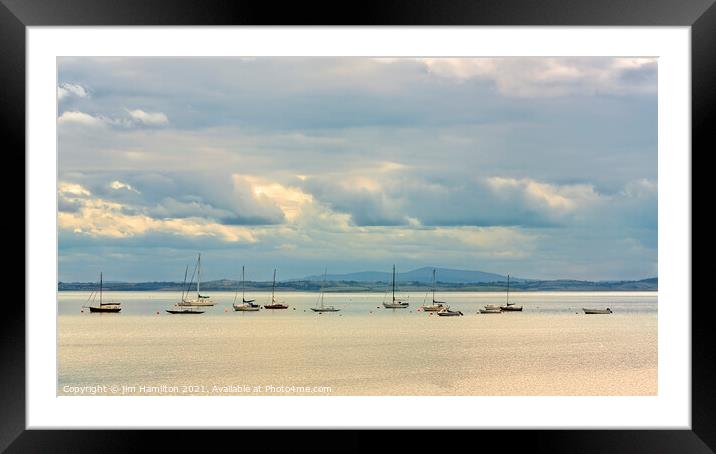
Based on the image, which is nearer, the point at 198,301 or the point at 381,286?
the point at 198,301

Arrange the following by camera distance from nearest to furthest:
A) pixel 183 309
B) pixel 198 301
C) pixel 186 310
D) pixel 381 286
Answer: pixel 198 301
pixel 186 310
pixel 183 309
pixel 381 286

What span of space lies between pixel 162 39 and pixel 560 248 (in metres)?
36.8

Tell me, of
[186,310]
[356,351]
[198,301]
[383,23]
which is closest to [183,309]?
A: [186,310]

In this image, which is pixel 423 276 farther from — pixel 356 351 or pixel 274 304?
pixel 356 351

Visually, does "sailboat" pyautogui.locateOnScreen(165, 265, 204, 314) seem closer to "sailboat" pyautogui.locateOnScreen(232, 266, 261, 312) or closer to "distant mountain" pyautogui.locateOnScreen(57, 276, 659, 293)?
"distant mountain" pyautogui.locateOnScreen(57, 276, 659, 293)

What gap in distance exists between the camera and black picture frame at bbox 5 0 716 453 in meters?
2.41

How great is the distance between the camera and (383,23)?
2.42m

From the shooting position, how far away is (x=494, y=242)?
128ft

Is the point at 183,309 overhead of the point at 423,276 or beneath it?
beneath

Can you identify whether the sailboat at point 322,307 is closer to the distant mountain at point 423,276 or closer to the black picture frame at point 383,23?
the distant mountain at point 423,276

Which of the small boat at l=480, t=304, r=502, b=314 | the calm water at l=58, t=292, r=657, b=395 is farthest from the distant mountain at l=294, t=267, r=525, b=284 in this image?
the small boat at l=480, t=304, r=502, b=314

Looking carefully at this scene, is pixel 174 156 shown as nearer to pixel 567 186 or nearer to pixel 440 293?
pixel 440 293

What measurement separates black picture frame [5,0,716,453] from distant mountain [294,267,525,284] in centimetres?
3397

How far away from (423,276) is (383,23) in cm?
3535
